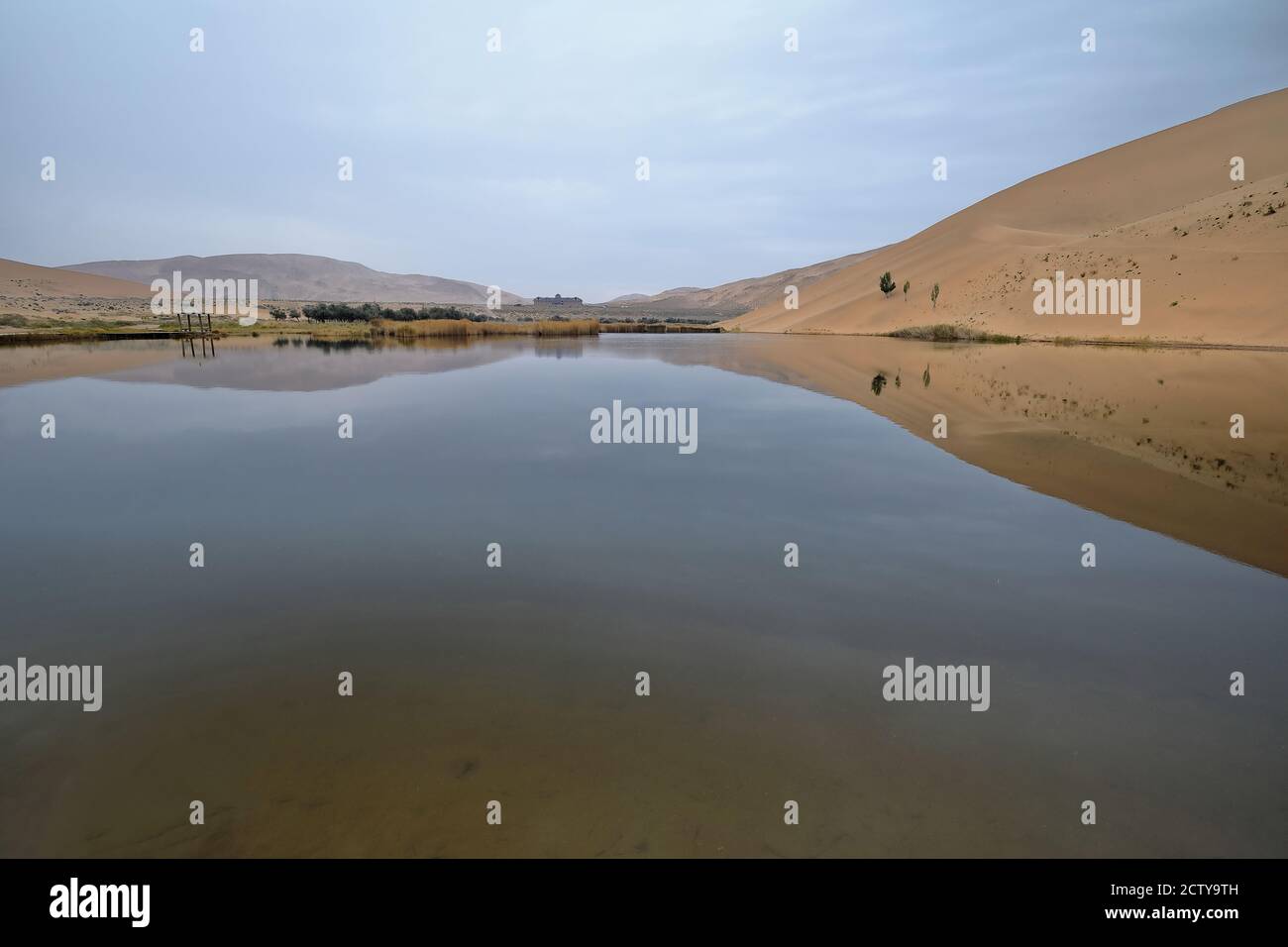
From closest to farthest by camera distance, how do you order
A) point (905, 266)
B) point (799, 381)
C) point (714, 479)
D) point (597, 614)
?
point (597, 614) → point (714, 479) → point (799, 381) → point (905, 266)

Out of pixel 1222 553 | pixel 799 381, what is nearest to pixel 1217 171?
pixel 799 381

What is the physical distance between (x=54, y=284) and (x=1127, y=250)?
513 feet

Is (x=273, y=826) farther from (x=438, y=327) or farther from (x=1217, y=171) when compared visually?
(x=1217, y=171)

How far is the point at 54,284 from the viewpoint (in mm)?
110750

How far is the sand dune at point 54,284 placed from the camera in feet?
298

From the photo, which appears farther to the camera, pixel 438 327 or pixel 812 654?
pixel 438 327

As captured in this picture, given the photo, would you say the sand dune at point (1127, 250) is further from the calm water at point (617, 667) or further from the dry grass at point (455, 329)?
the calm water at point (617, 667)

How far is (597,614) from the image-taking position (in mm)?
4820

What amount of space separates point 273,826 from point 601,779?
57.8 inches

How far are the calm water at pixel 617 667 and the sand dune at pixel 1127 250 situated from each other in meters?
40.8
